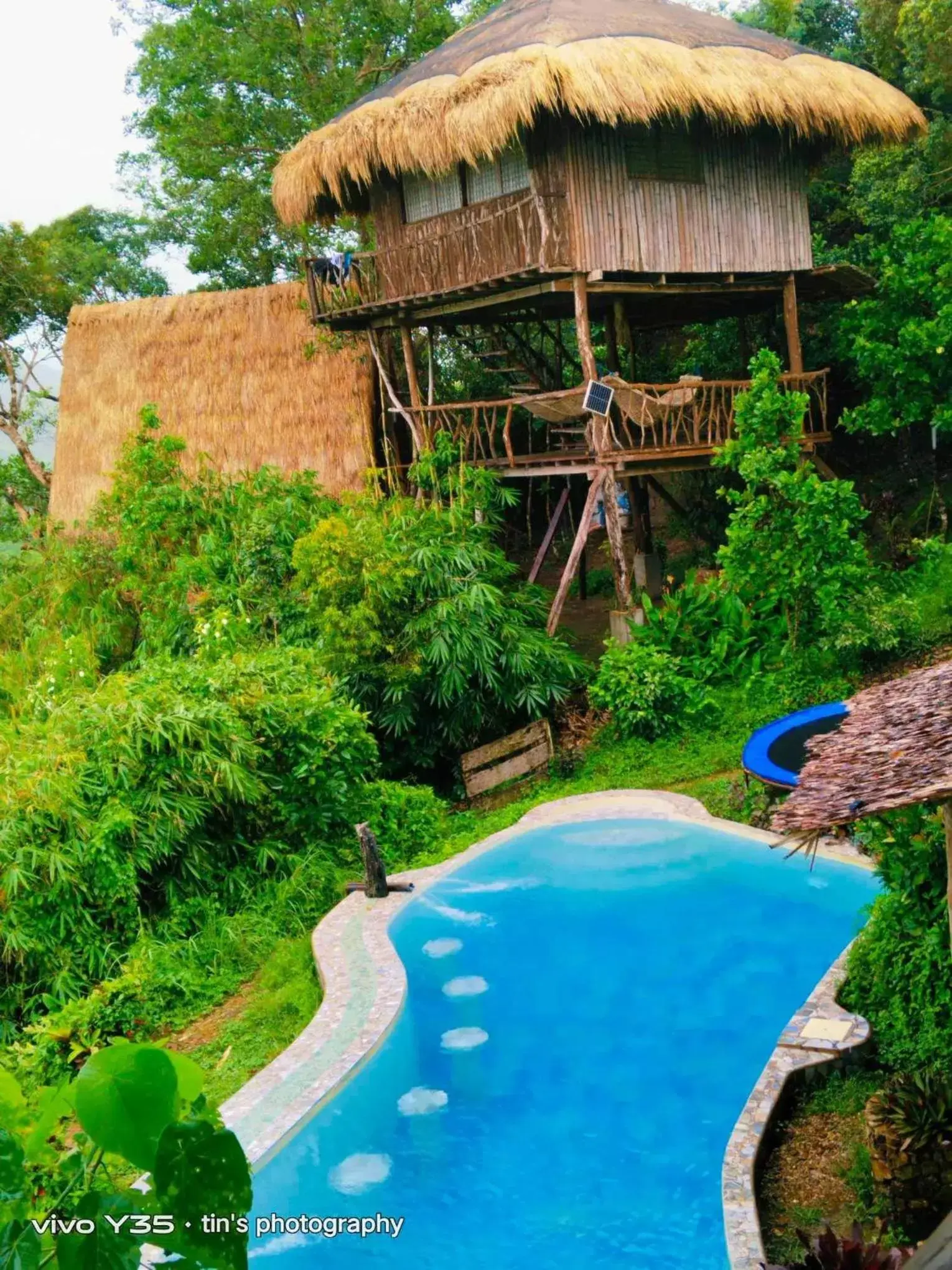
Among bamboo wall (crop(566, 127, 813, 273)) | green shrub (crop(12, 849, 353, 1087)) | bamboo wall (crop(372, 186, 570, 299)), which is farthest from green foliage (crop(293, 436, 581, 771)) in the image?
bamboo wall (crop(566, 127, 813, 273))

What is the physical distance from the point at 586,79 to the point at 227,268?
32.8 ft

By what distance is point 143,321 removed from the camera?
52.8ft

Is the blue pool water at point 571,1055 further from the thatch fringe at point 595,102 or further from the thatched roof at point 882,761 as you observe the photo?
the thatch fringe at point 595,102

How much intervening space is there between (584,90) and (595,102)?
0.45 feet

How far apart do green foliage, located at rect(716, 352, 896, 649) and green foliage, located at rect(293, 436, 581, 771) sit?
195 centimetres

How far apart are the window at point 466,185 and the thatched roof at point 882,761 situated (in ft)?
23.9

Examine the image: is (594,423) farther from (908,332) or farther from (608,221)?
(908,332)

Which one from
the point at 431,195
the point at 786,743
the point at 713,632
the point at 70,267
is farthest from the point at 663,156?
the point at 70,267

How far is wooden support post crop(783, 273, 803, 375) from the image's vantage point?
1241cm

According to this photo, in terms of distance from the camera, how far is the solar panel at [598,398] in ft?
35.8

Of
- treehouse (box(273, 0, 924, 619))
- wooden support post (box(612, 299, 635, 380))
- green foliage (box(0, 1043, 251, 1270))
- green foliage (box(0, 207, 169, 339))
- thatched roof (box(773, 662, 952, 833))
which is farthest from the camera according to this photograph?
green foliage (box(0, 207, 169, 339))

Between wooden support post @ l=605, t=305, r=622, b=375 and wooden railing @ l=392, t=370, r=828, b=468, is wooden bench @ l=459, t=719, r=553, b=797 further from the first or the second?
wooden support post @ l=605, t=305, r=622, b=375

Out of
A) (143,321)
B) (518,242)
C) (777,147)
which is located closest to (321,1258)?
(518,242)

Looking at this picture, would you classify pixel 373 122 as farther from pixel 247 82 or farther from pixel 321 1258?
pixel 321 1258
